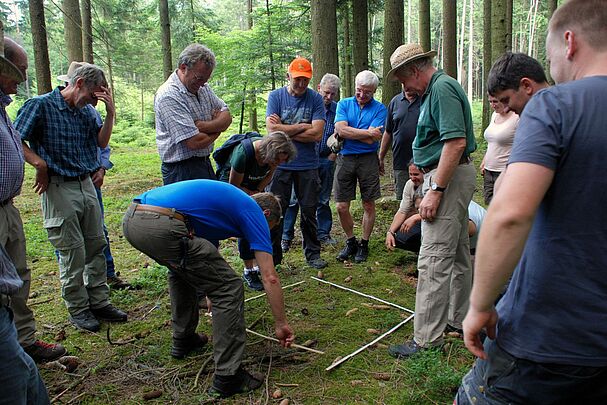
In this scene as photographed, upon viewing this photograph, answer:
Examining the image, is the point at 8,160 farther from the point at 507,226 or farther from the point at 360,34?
the point at 360,34

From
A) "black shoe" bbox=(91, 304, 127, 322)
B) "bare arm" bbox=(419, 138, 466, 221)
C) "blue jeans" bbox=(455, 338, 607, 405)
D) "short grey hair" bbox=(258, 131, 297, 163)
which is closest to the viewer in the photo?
"blue jeans" bbox=(455, 338, 607, 405)

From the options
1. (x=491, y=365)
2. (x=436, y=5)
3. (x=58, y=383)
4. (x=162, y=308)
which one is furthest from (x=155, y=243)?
(x=436, y=5)

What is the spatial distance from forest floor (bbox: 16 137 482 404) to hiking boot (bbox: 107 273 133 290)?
14 centimetres

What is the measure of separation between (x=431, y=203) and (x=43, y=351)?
323 cm

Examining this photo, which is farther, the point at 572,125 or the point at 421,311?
the point at 421,311

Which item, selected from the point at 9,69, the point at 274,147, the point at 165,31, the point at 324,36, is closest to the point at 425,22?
the point at 324,36

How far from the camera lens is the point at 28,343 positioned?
3676 millimetres

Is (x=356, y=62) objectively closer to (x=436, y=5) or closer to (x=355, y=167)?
(x=355, y=167)

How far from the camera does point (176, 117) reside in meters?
4.38

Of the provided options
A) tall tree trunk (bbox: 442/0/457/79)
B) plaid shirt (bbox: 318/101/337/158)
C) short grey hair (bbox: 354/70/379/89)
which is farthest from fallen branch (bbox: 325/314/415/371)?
tall tree trunk (bbox: 442/0/457/79)

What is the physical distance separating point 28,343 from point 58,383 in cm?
48

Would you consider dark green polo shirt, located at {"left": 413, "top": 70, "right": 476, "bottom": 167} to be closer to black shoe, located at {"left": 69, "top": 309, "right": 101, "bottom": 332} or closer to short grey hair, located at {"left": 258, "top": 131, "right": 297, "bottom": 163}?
short grey hair, located at {"left": 258, "top": 131, "right": 297, "bottom": 163}

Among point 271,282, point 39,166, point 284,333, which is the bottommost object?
point 284,333

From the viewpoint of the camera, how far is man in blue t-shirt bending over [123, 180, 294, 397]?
322 centimetres
